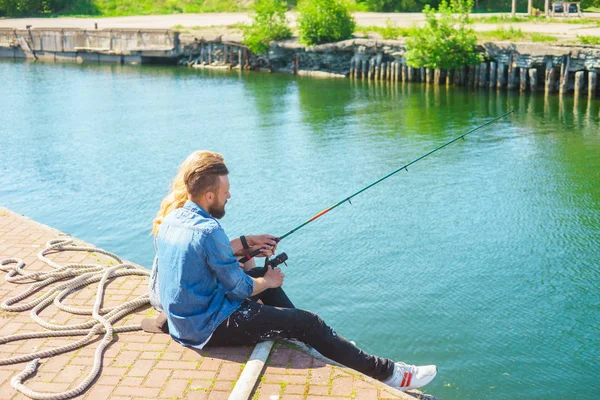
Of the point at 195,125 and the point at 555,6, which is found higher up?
the point at 555,6

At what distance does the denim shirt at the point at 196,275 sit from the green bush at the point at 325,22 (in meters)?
26.7

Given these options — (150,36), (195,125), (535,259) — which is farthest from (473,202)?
(150,36)

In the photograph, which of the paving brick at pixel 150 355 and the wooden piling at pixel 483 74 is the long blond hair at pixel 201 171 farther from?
the wooden piling at pixel 483 74

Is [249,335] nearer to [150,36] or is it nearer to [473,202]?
[473,202]

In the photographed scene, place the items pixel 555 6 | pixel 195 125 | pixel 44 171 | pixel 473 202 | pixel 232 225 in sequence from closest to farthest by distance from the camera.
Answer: pixel 232 225, pixel 473 202, pixel 44 171, pixel 195 125, pixel 555 6

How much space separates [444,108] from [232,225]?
42.0ft

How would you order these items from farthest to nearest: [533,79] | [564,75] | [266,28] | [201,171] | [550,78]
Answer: [266,28] → [533,79] → [550,78] → [564,75] → [201,171]

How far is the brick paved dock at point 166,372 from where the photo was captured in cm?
505

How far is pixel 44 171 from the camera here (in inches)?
644

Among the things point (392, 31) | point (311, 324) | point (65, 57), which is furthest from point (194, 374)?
point (65, 57)

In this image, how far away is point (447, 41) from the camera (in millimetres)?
26141

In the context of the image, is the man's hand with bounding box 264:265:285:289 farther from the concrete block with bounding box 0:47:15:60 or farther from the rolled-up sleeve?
the concrete block with bounding box 0:47:15:60

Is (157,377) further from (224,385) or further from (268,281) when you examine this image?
(268,281)

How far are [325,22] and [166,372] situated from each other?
2738 cm
